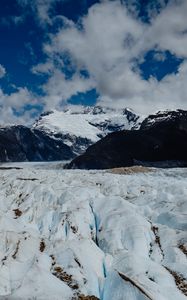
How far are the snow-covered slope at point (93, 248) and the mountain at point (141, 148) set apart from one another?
131098 millimetres

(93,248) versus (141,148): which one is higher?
(141,148)

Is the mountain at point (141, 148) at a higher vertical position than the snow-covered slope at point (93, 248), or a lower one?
higher

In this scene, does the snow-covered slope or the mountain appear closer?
the snow-covered slope

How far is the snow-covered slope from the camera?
15.5 m

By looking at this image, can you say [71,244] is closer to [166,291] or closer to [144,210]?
[166,291]

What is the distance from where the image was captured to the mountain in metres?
169

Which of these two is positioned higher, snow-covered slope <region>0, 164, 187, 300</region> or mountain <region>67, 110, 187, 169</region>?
mountain <region>67, 110, 187, 169</region>

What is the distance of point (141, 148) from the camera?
17912 cm

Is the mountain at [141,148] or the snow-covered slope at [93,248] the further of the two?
the mountain at [141,148]

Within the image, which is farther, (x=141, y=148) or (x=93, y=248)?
(x=141, y=148)

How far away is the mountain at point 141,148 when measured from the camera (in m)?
169

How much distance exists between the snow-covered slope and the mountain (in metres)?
131

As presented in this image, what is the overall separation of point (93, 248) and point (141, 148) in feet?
527

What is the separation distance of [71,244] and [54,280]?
11.9ft
